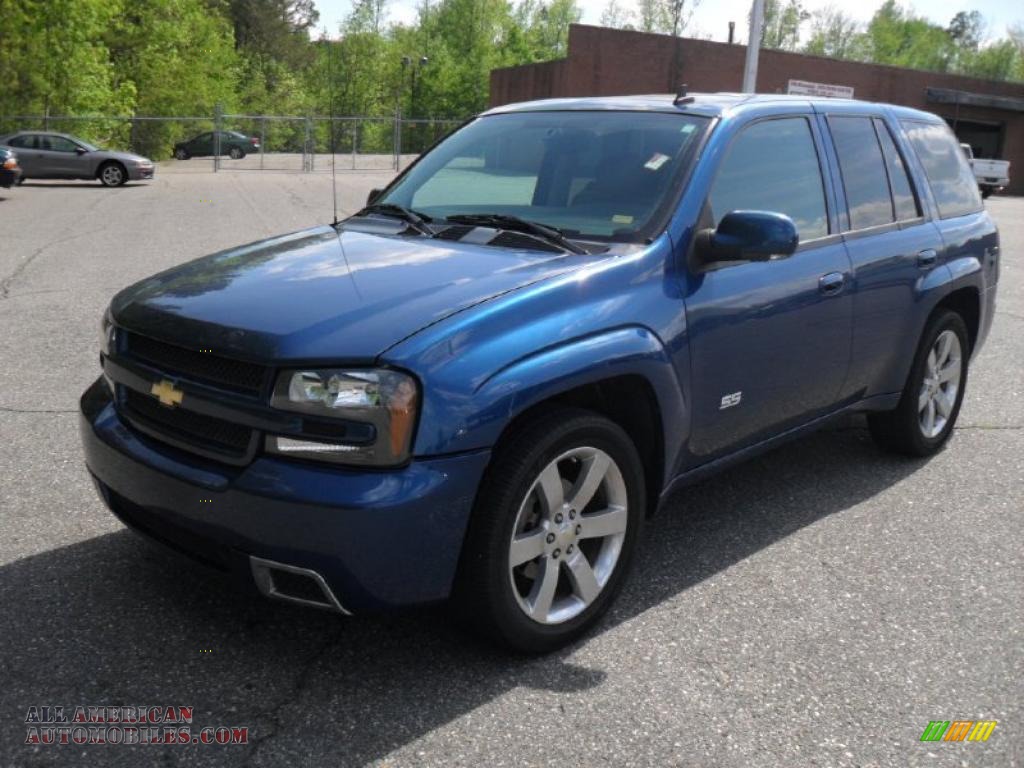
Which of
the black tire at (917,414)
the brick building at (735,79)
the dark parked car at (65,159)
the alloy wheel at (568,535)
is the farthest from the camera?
the brick building at (735,79)

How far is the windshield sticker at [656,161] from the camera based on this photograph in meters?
3.81

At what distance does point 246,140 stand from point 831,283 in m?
44.4

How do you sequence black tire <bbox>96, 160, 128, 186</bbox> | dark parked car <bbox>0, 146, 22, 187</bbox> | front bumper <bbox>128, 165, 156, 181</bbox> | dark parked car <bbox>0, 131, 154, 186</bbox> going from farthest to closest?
front bumper <bbox>128, 165, 156, 181</bbox>, black tire <bbox>96, 160, 128, 186</bbox>, dark parked car <bbox>0, 131, 154, 186</bbox>, dark parked car <bbox>0, 146, 22, 187</bbox>

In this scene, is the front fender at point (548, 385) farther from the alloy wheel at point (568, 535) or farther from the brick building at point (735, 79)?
the brick building at point (735, 79)

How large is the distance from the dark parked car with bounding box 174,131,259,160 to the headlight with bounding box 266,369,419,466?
43973mm

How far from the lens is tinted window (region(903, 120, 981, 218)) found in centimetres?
518

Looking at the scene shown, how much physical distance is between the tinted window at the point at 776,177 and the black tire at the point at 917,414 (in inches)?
Result: 45.1

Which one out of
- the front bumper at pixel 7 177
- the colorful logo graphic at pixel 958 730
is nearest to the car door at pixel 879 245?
the colorful logo graphic at pixel 958 730

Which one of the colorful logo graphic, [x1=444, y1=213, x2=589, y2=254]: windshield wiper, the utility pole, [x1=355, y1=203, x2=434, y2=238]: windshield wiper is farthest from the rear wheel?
the colorful logo graphic

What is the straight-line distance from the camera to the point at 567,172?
13.2 feet

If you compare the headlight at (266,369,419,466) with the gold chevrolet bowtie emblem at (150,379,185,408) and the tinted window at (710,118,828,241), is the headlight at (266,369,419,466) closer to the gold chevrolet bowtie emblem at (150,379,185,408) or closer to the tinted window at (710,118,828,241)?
the gold chevrolet bowtie emblem at (150,379,185,408)

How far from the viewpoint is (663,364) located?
11.1 feet

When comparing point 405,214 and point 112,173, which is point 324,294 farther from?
point 112,173

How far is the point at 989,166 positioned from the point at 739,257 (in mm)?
38273
